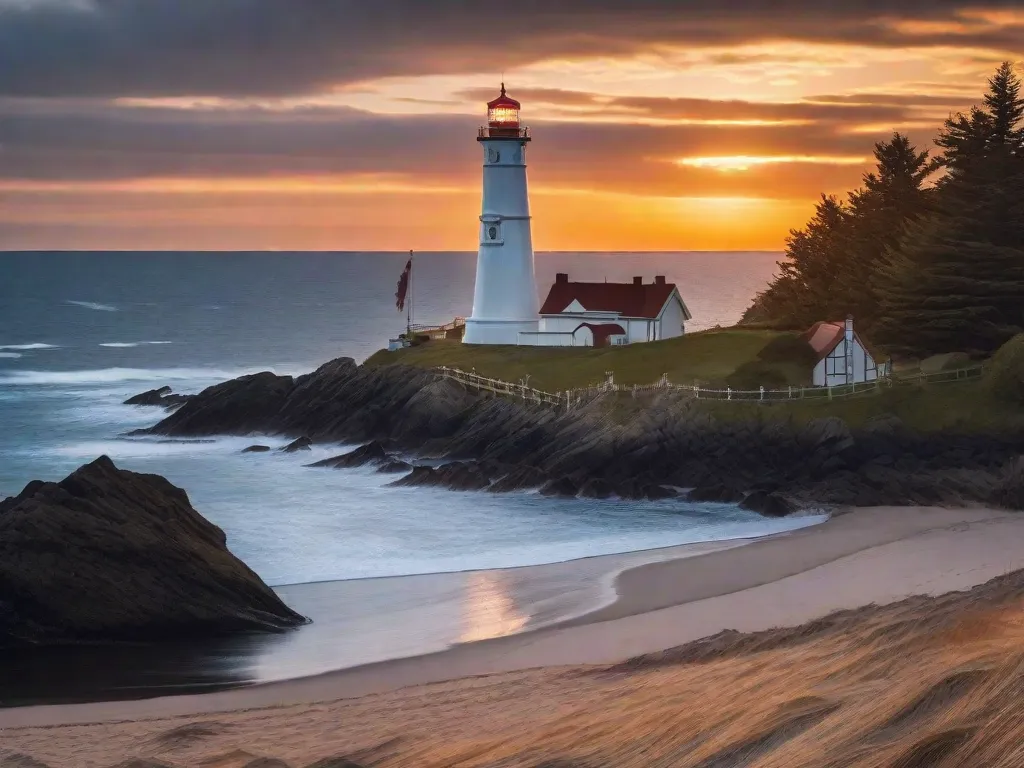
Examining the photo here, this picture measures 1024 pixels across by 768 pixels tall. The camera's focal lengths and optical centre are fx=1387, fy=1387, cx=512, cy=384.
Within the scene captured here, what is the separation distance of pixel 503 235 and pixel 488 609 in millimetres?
32748

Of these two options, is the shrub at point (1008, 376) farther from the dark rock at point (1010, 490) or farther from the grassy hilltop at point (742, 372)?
the dark rock at point (1010, 490)

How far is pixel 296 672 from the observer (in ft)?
63.7

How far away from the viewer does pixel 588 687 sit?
15781mm

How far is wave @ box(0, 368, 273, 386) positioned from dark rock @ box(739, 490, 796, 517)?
46845 mm

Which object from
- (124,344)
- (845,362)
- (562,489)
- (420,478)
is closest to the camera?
(562,489)

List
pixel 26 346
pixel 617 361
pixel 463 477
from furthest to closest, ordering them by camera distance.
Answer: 1. pixel 26 346
2. pixel 617 361
3. pixel 463 477

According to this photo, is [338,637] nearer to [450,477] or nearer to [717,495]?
[717,495]

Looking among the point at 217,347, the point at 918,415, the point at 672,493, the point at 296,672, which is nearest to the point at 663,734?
the point at 296,672

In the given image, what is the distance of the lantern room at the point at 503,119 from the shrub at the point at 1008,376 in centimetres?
2275

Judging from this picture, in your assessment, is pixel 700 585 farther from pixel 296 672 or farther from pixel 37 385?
pixel 37 385

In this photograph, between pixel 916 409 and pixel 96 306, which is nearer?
pixel 916 409

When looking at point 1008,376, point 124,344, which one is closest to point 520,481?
point 1008,376

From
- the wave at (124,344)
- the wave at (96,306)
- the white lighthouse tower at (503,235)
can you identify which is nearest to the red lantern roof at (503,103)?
the white lighthouse tower at (503,235)

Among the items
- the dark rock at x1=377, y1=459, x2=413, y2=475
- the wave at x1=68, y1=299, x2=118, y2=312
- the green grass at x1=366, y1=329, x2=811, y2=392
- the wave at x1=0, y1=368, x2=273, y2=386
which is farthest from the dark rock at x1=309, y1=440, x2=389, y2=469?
the wave at x1=68, y1=299, x2=118, y2=312
